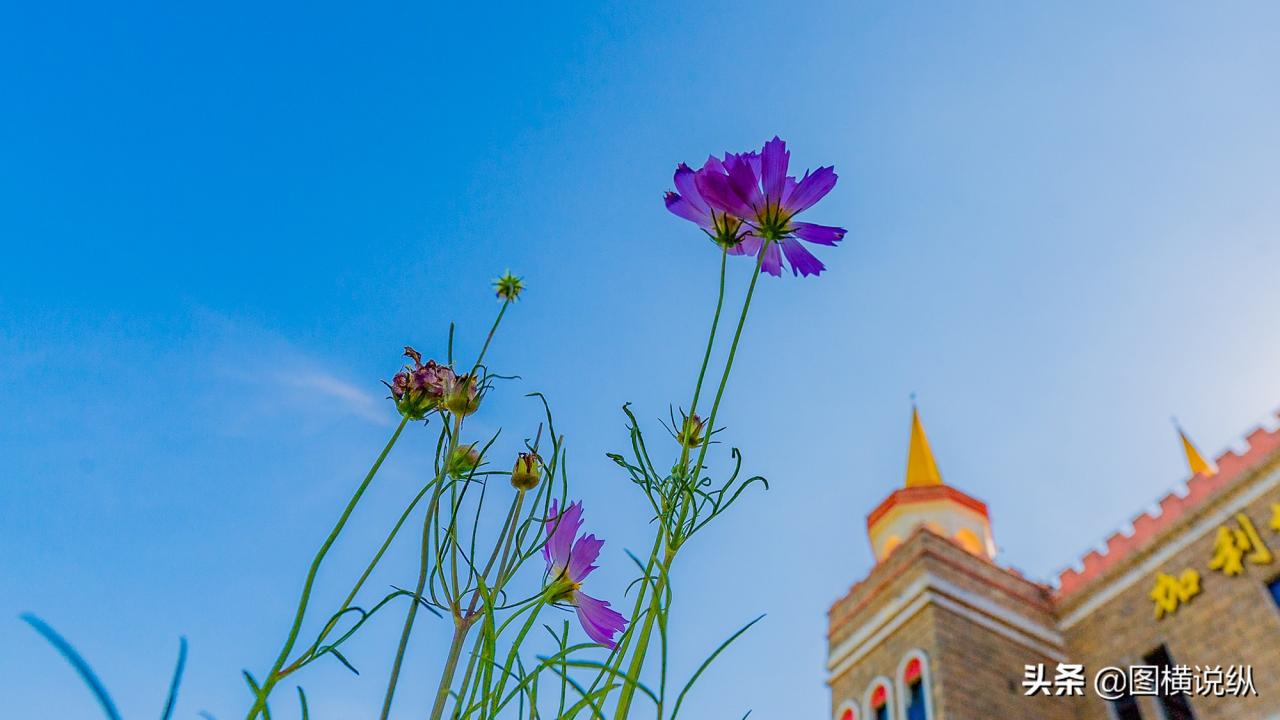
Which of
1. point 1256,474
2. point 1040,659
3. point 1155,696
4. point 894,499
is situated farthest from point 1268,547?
point 894,499

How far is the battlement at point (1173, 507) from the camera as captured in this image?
912 centimetres

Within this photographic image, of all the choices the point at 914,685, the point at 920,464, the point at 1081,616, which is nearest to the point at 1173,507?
the point at 1081,616

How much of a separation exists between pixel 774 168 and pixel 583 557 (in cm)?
36

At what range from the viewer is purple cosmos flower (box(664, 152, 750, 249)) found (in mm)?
760

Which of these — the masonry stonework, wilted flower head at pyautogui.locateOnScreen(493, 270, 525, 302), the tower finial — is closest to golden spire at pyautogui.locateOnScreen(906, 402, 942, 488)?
the tower finial

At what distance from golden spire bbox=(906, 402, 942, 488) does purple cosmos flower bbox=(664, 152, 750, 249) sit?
15221 millimetres

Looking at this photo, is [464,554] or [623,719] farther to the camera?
[464,554]

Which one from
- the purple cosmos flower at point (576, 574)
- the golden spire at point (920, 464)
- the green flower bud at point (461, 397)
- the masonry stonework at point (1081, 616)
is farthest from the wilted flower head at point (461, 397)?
the golden spire at point (920, 464)

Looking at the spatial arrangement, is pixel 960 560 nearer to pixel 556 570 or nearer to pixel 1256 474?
pixel 1256 474

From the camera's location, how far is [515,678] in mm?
667

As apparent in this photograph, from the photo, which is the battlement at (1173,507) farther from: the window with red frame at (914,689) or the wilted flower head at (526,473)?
the wilted flower head at (526,473)

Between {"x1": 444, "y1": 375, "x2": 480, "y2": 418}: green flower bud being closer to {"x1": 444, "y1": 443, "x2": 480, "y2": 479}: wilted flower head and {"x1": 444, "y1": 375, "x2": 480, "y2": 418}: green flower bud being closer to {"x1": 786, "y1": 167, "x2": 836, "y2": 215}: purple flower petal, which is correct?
{"x1": 444, "y1": 443, "x2": 480, "y2": 479}: wilted flower head

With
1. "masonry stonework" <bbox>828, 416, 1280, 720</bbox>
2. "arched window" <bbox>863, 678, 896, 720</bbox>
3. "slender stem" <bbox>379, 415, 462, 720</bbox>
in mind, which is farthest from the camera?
"arched window" <bbox>863, 678, 896, 720</bbox>

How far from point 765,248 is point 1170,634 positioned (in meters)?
10.4
